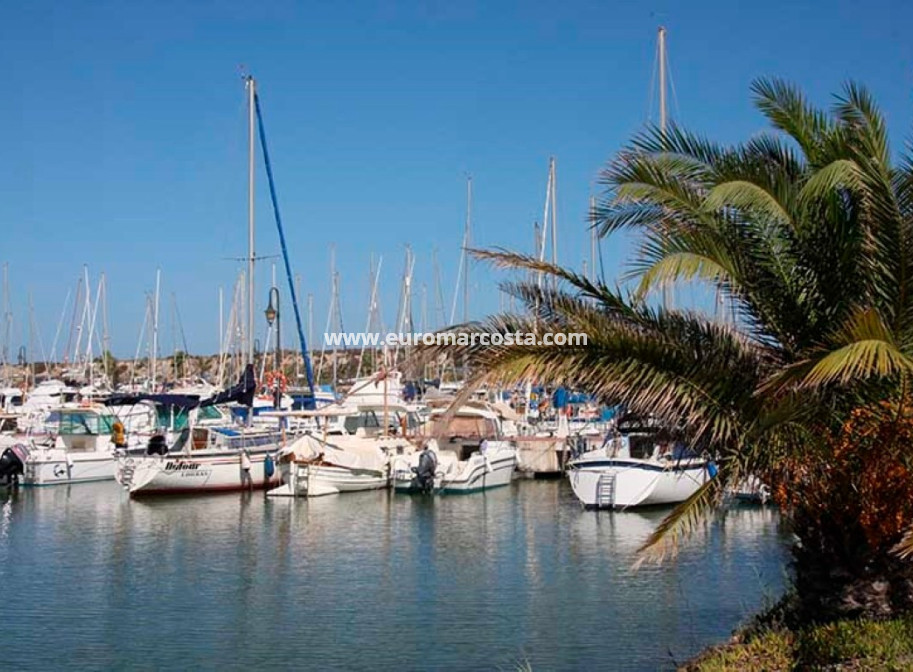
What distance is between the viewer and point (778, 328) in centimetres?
1150

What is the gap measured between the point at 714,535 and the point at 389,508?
35.4 feet

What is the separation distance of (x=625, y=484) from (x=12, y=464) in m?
22.1

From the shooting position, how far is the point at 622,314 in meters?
11.9

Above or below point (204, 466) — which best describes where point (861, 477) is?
above

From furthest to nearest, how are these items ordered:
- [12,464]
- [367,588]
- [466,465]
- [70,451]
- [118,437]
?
1. [118,437]
2. [70,451]
3. [12,464]
4. [466,465]
5. [367,588]

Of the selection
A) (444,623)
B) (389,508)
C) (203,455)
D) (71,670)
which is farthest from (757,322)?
(203,455)

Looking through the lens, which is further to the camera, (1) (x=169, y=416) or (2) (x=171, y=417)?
(1) (x=169, y=416)

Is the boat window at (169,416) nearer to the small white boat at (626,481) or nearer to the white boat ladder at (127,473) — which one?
the white boat ladder at (127,473)

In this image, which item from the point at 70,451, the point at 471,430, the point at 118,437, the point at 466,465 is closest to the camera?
the point at 466,465

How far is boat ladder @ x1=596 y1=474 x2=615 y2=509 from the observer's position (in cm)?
3059

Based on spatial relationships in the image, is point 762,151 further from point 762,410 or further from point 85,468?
point 85,468

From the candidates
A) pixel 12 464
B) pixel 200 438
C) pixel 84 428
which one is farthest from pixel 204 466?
pixel 84 428

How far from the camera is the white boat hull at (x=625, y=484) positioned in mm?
30188

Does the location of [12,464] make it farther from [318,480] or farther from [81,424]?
[318,480]
